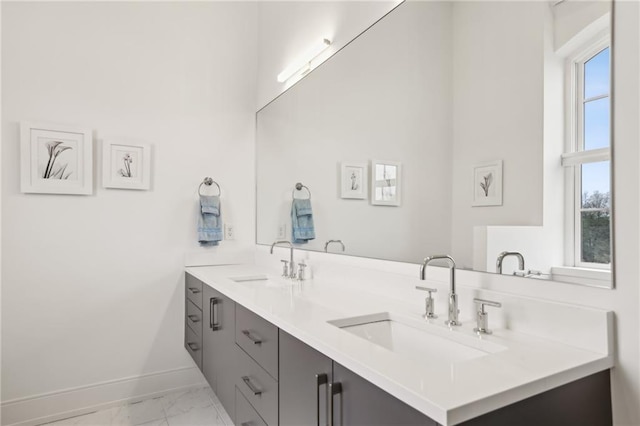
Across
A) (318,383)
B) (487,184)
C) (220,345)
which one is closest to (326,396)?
(318,383)

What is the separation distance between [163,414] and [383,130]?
202 cm

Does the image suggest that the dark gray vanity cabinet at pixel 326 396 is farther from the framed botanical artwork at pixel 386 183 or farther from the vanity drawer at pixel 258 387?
the framed botanical artwork at pixel 386 183

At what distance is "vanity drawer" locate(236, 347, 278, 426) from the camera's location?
1243 millimetres

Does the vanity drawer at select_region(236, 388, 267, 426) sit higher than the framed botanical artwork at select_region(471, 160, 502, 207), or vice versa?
the framed botanical artwork at select_region(471, 160, 502, 207)

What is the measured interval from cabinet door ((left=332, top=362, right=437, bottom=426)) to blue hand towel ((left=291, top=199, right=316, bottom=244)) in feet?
4.34

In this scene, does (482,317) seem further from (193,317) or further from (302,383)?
(193,317)

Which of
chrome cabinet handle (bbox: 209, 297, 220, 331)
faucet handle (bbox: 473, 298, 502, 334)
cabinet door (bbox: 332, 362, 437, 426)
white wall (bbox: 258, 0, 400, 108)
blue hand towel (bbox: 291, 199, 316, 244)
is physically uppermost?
white wall (bbox: 258, 0, 400, 108)

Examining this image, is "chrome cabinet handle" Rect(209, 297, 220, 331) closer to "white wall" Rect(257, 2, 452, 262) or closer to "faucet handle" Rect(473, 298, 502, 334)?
"white wall" Rect(257, 2, 452, 262)

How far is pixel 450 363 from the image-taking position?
103 cm

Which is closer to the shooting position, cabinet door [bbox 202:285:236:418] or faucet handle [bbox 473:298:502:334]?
faucet handle [bbox 473:298:502:334]

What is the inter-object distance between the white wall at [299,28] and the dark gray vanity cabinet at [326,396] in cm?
142

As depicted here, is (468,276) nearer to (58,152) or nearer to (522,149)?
(522,149)

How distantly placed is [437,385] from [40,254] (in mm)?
2332

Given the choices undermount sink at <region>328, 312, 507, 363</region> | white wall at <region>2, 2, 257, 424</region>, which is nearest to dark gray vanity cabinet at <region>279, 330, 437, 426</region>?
undermount sink at <region>328, 312, 507, 363</region>
